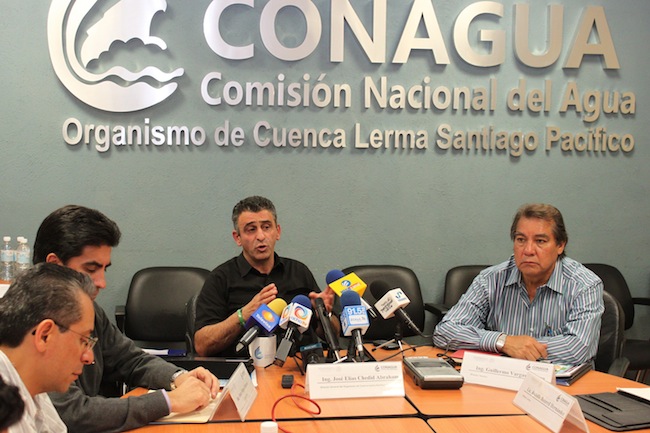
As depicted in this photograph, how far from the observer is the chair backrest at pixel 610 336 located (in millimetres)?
3047

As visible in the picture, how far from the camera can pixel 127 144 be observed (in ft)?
14.4

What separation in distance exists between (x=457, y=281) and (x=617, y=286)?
45.2 inches

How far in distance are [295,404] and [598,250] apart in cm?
338

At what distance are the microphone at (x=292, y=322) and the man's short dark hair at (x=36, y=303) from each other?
3.10 ft

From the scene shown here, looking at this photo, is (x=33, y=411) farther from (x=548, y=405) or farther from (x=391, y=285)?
(x=391, y=285)

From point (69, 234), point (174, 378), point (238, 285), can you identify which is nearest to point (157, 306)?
point (238, 285)

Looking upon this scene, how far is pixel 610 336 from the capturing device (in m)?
3.06

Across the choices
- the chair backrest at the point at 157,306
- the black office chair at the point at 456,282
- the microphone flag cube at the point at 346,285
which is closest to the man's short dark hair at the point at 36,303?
the microphone flag cube at the point at 346,285

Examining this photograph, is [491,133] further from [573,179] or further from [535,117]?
[573,179]

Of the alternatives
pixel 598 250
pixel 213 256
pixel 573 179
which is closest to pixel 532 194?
pixel 573 179

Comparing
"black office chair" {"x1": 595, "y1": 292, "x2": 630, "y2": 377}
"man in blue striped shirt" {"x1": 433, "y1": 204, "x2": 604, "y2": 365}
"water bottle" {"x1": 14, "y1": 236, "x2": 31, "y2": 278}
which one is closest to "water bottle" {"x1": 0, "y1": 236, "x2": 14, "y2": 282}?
"water bottle" {"x1": 14, "y1": 236, "x2": 31, "y2": 278}

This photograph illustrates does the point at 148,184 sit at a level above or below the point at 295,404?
above

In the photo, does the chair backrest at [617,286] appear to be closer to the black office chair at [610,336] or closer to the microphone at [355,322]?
the black office chair at [610,336]

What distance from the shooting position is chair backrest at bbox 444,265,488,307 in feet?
14.7
